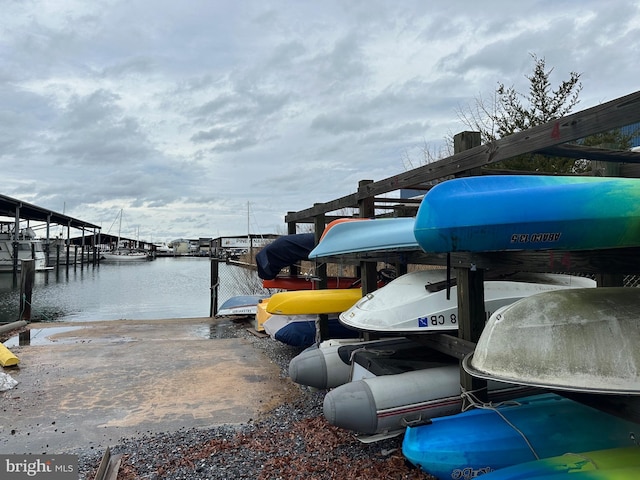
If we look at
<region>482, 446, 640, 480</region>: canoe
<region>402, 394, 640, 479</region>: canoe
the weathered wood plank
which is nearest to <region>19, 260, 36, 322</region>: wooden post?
the weathered wood plank

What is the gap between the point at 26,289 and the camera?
1050 centimetres

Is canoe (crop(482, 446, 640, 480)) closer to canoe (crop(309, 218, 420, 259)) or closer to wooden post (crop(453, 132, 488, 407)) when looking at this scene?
wooden post (crop(453, 132, 488, 407))

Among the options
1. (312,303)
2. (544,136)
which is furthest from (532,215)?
(312,303)

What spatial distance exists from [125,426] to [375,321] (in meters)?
2.47

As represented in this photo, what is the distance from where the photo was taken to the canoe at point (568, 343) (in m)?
2.16

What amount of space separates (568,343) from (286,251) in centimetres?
564

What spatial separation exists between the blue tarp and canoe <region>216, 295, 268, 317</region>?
8.23 feet

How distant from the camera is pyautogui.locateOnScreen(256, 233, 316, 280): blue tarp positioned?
756 cm

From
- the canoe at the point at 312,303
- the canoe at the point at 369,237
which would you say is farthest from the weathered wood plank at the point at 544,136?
the canoe at the point at 312,303

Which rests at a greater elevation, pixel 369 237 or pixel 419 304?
pixel 369 237

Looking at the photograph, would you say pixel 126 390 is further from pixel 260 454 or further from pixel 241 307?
pixel 241 307

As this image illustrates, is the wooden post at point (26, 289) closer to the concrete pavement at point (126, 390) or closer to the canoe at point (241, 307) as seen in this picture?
the concrete pavement at point (126, 390)

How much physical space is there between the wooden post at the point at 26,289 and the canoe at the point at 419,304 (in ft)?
31.2

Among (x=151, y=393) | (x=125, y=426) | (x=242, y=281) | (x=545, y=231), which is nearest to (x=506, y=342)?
(x=545, y=231)
